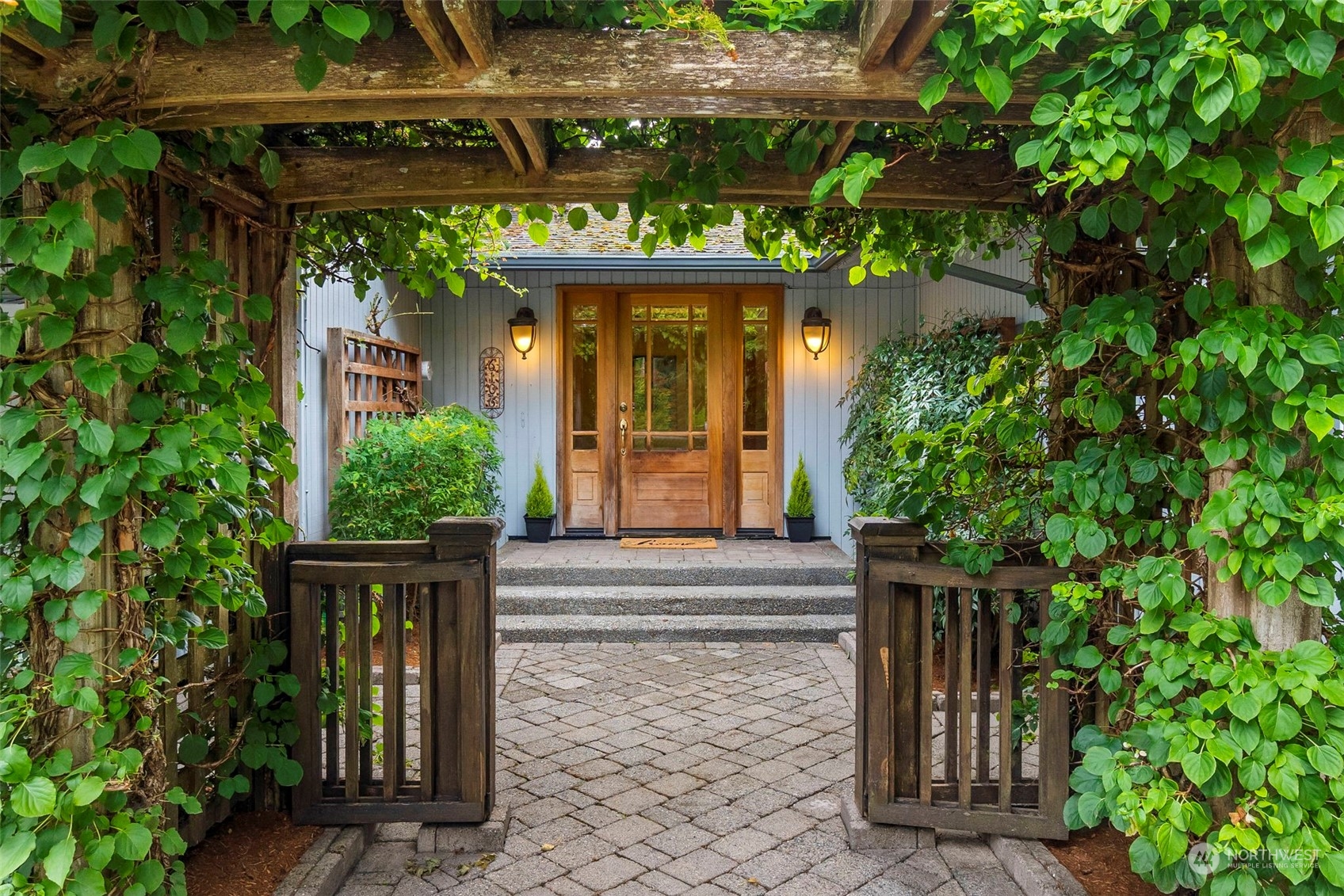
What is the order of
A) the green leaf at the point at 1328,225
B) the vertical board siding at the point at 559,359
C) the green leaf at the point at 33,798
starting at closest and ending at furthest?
the green leaf at the point at 1328,225, the green leaf at the point at 33,798, the vertical board siding at the point at 559,359

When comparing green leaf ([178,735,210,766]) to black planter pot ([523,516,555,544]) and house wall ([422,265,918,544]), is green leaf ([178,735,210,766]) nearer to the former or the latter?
black planter pot ([523,516,555,544])

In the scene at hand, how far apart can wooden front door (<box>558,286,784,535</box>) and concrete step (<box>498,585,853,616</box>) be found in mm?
1871

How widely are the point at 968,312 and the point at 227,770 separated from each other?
16.4ft

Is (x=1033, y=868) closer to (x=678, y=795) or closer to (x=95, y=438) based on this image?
(x=678, y=795)

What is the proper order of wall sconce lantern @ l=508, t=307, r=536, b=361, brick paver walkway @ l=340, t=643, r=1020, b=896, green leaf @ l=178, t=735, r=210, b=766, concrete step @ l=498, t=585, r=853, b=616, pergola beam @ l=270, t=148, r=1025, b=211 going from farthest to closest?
wall sconce lantern @ l=508, t=307, r=536, b=361, concrete step @ l=498, t=585, r=853, b=616, pergola beam @ l=270, t=148, r=1025, b=211, brick paver walkway @ l=340, t=643, r=1020, b=896, green leaf @ l=178, t=735, r=210, b=766

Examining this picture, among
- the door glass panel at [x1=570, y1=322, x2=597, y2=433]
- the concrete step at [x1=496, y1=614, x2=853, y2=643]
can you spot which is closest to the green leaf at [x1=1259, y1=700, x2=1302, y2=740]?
the concrete step at [x1=496, y1=614, x2=853, y2=643]

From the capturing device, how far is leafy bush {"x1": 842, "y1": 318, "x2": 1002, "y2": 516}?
16.4ft

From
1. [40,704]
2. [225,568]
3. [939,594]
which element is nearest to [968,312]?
[939,594]

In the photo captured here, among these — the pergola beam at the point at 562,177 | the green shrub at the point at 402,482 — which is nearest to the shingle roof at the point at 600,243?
the green shrub at the point at 402,482

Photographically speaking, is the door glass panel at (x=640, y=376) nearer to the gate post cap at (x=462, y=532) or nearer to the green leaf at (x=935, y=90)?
the gate post cap at (x=462, y=532)

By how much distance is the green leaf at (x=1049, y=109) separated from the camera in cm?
172

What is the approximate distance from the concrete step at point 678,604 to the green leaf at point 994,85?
428cm

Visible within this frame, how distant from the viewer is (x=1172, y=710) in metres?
1.95

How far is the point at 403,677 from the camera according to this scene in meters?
2.80
